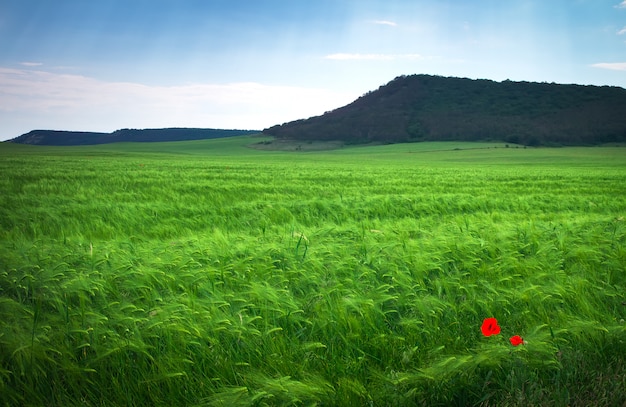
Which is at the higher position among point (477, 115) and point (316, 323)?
point (477, 115)

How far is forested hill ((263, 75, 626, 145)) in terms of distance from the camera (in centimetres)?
8394

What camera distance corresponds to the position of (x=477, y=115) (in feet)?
336

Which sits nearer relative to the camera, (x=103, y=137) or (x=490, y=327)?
(x=490, y=327)

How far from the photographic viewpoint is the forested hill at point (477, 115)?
275 ft

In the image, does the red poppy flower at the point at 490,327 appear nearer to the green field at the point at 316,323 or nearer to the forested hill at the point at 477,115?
the green field at the point at 316,323

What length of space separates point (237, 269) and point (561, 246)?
3.10 m

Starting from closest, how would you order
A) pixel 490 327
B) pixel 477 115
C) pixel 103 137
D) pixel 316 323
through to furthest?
pixel 490 327
pixel 316 323
pixel 477 115
pixel 103 137

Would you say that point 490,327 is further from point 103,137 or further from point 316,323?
point 103,137

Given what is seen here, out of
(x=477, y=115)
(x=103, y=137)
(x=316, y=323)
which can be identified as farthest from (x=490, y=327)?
(x=103, y=137)

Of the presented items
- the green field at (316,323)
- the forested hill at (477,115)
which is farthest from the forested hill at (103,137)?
the green field at (316,323)

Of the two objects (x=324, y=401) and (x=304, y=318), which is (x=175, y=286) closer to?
(x=304, y=318)

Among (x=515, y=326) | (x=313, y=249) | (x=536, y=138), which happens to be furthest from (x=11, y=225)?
(x=536, y=138)

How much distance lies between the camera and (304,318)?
2.45m

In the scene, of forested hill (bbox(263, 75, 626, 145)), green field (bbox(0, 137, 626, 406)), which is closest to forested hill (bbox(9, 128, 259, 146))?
forested hill (bbox(263, 75, 626, 145))
